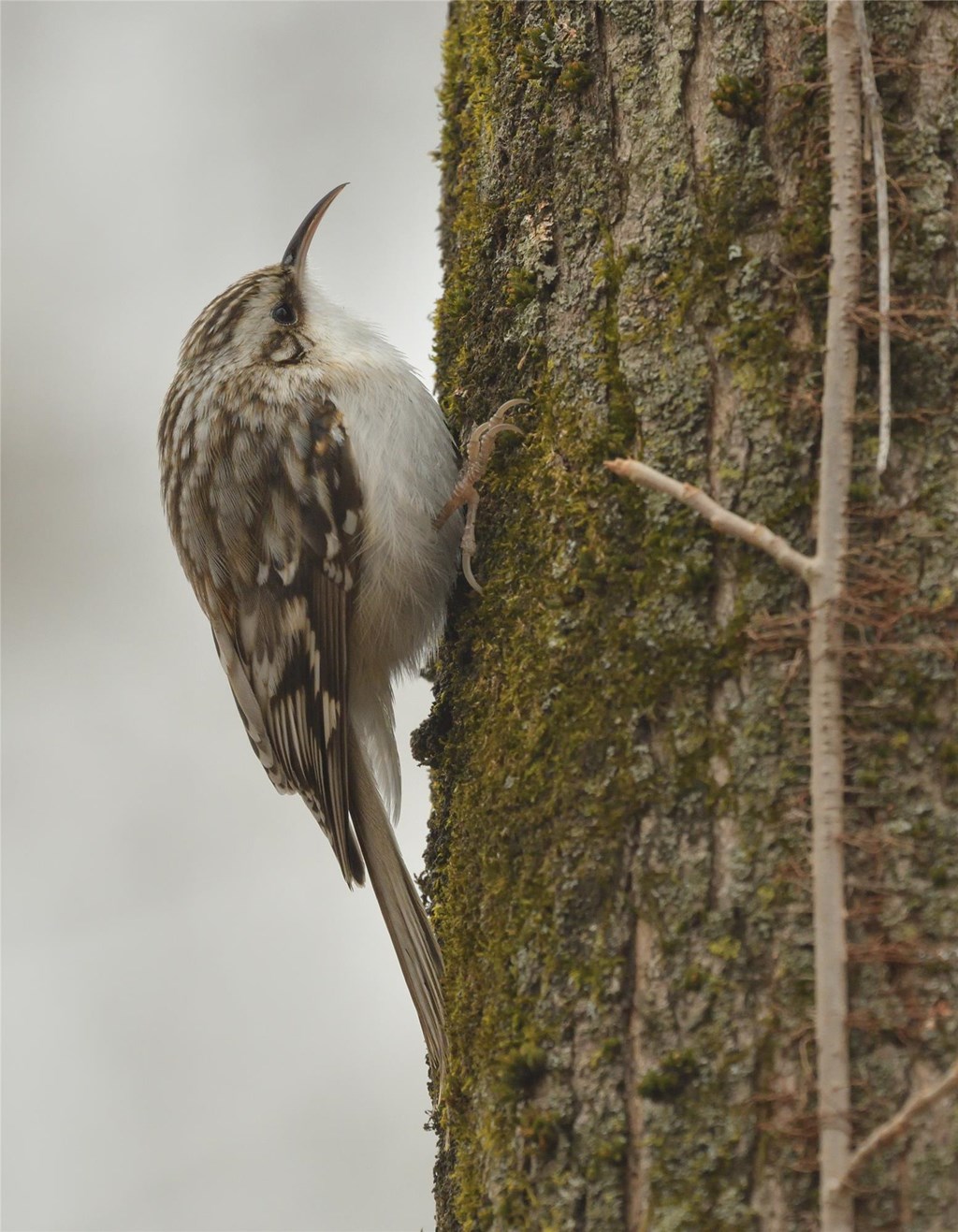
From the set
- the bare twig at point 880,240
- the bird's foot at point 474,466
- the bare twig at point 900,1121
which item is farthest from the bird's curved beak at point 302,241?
the bare twig at point 900,1121

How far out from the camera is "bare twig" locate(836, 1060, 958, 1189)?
125cm

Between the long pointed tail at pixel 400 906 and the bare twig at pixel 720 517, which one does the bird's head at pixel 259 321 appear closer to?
the long pointed tail at pixel 400 906

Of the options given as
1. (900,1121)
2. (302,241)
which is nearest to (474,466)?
(302,241)

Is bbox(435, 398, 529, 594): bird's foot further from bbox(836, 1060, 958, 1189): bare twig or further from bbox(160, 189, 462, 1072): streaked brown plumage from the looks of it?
bbox(836, 1060, 958, 1189): bare twig

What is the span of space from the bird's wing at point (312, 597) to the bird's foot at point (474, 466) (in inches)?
15.4

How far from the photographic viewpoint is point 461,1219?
1739 millimetres

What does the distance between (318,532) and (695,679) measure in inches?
50.8

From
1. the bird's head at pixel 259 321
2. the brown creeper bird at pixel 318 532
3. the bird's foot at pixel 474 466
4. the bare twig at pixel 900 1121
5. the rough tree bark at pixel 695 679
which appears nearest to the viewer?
the bare twig at pixel 900 1121

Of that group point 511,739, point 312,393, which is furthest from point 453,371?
point 511,739

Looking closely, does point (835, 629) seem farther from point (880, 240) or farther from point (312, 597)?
point (312, 597)

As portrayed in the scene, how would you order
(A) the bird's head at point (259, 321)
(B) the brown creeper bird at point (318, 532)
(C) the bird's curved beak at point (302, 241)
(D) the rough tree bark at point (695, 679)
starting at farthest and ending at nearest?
(C) the bird's curved beak at point (302, 241), (A) the bird's head at point (259, 321), (B) the brown creeper bird at point (318, 532), (D) the rough tree bark at point (695, 679)

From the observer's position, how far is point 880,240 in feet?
5.00

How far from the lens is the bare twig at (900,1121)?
1.25 meters

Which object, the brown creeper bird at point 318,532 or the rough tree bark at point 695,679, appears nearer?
the rough tree bark at point 695,679
